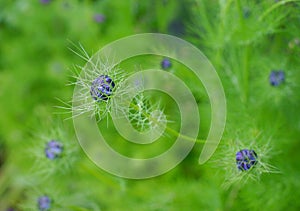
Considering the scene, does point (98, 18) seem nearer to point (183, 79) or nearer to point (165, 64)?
point (183, 79)

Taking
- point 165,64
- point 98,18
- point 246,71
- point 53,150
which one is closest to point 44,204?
point 53,150

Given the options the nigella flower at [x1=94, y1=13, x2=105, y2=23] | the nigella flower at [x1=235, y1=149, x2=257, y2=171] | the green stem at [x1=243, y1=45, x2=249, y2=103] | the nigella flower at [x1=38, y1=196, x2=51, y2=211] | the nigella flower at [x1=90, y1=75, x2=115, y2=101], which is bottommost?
the nigella flower at [x1=235, y1=149, x2=257, y2=171]

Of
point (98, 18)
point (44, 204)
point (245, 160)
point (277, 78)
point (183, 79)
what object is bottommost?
point (245, 160)

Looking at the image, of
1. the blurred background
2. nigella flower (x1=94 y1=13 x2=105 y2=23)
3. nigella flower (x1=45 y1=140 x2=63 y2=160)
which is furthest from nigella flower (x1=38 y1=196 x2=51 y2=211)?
nigella flower (x1=94 y1=13 x2=105 y2=23)

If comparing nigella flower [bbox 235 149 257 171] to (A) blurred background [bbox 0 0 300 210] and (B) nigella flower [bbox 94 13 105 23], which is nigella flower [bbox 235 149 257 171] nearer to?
(A) blurred background [bbox 0 0 300 210]

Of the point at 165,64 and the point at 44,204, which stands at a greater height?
the point at 165,64

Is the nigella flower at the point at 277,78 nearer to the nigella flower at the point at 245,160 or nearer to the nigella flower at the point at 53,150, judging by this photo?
the nigella flower at the point at 245,160
